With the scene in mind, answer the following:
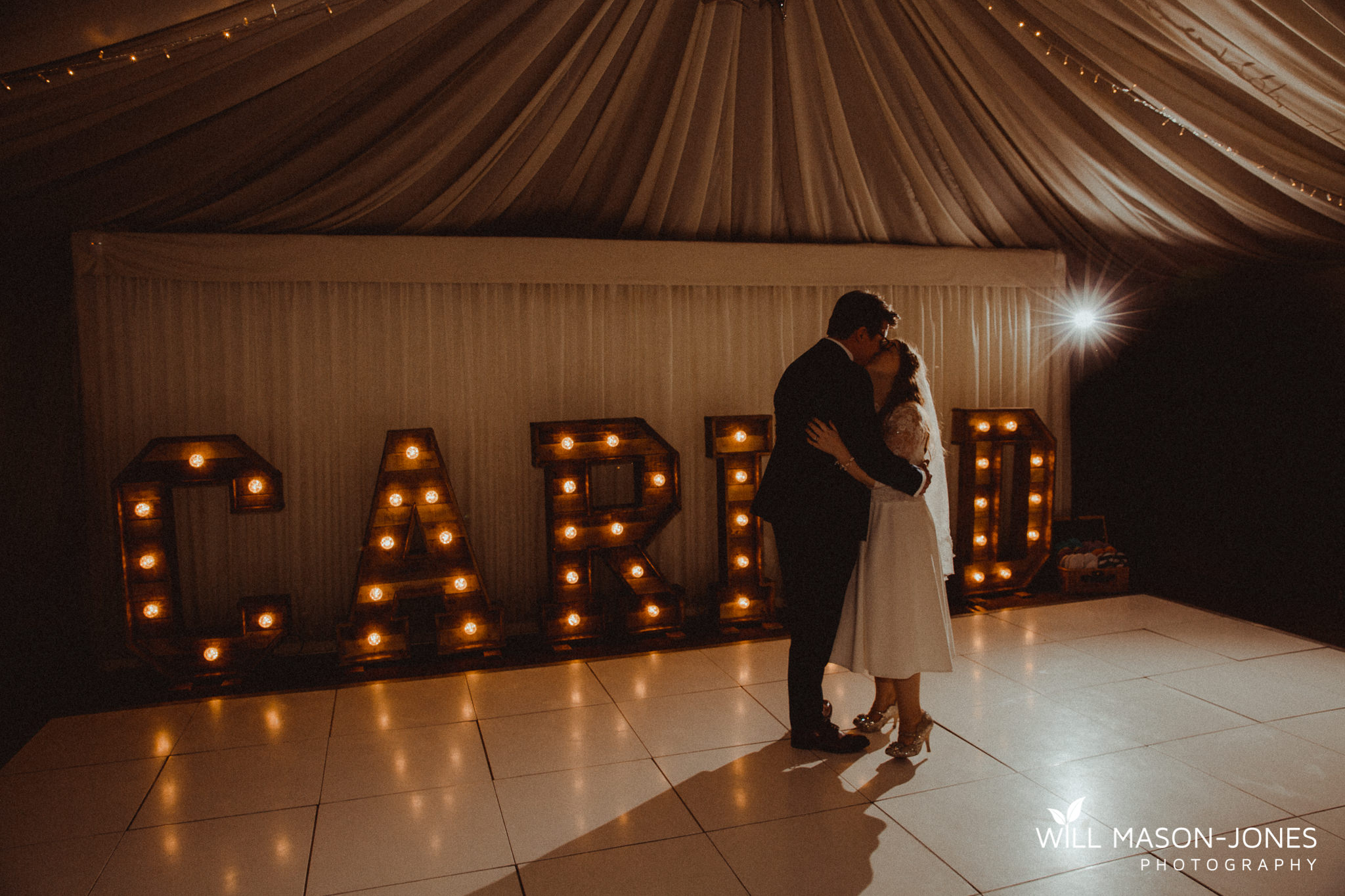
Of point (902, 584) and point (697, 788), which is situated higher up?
point (902, 584)

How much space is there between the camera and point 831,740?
304 cm

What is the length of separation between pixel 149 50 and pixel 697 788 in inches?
114

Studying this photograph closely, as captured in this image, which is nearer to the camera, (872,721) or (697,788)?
(697,788)

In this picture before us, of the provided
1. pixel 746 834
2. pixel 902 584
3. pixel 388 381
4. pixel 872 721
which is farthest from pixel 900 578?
pixel 388 381

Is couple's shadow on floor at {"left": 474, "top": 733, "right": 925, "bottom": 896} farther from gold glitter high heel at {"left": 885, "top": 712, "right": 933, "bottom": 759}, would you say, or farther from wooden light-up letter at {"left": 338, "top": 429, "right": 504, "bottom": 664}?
wooden light-up letter at {"left": 338, "top": 429, "right": 504, "bottom": 664}

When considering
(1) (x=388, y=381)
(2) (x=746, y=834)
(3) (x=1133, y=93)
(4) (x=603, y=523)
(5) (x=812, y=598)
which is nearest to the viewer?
(2) (x=746, y=834)

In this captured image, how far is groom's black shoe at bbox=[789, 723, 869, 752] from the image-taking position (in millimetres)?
3041

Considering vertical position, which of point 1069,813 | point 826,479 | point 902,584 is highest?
point 826,479

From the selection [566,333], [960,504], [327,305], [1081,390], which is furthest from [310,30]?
[1081,390]

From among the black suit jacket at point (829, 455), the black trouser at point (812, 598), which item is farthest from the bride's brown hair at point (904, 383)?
the black trouser at point (812, 598)

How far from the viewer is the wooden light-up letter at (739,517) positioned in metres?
4.74

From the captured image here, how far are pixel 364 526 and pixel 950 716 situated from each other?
10.1 feet

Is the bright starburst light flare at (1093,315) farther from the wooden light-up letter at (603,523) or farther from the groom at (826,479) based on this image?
the groom at (826,479)

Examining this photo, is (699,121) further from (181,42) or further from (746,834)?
(746,834)
